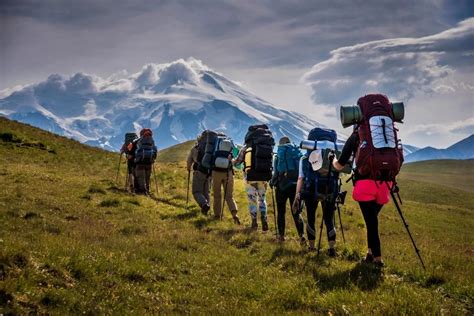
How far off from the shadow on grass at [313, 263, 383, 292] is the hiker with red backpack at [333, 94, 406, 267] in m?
0.57

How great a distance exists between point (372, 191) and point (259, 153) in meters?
6.50

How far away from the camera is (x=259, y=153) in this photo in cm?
1501

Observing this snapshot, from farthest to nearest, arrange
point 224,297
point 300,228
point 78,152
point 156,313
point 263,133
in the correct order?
point 78,152, point 263,133, point 300,228, point 224,297, point 156,313

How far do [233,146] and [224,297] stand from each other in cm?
1018

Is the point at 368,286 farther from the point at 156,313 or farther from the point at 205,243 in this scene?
the point at 205,243

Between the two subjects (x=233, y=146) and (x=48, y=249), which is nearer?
(x=48, y=249)

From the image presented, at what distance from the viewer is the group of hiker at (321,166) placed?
876 centimetres

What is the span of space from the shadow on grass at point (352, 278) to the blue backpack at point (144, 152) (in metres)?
14.8

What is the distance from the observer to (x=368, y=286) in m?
7.88

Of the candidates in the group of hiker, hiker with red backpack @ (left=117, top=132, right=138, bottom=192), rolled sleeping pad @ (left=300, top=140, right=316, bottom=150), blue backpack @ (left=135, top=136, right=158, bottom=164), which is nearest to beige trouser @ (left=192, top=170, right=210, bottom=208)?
the group of hiker

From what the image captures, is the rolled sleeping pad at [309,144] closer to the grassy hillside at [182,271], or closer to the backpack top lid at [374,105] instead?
the backpack top lid at [374,105]

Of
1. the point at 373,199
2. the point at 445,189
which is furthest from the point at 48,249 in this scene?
the point at 445,189

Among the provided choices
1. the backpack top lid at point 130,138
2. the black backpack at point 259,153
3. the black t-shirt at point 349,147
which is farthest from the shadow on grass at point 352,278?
the backpack top lid at point 130,138

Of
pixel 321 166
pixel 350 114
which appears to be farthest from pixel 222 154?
pixel 350 114
